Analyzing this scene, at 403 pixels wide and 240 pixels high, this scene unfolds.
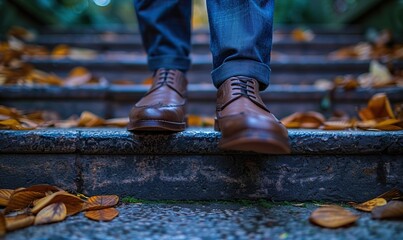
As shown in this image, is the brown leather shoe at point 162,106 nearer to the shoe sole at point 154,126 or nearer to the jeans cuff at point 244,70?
the shoe sole at point 154,126

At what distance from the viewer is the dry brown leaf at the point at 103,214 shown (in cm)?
89

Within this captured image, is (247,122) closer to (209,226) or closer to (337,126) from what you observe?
(209,226)

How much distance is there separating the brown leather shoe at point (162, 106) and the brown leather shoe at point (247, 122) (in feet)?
0.46

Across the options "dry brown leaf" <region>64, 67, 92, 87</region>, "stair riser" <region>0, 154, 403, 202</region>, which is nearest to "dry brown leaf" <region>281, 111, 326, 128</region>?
"stair riser" <region>0, 154, 403, 202</region>

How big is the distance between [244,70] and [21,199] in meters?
0.67

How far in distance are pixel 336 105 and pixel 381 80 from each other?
0.27 meters

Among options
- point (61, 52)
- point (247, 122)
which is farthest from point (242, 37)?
point (61, 52)

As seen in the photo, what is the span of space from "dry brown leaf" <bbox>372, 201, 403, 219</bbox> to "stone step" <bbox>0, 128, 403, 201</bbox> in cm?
17

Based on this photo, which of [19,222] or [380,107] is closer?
[19,222]

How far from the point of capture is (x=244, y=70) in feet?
3.25

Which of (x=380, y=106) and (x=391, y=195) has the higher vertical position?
(x=380, y=106)

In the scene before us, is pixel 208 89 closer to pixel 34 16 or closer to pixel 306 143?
pixel 306 143

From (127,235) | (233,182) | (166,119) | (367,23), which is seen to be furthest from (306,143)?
(367,23)

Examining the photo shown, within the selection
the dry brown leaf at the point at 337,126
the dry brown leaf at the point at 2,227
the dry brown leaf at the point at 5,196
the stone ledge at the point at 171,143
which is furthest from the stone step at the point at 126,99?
the dry brown leaf at the point at 2,227
